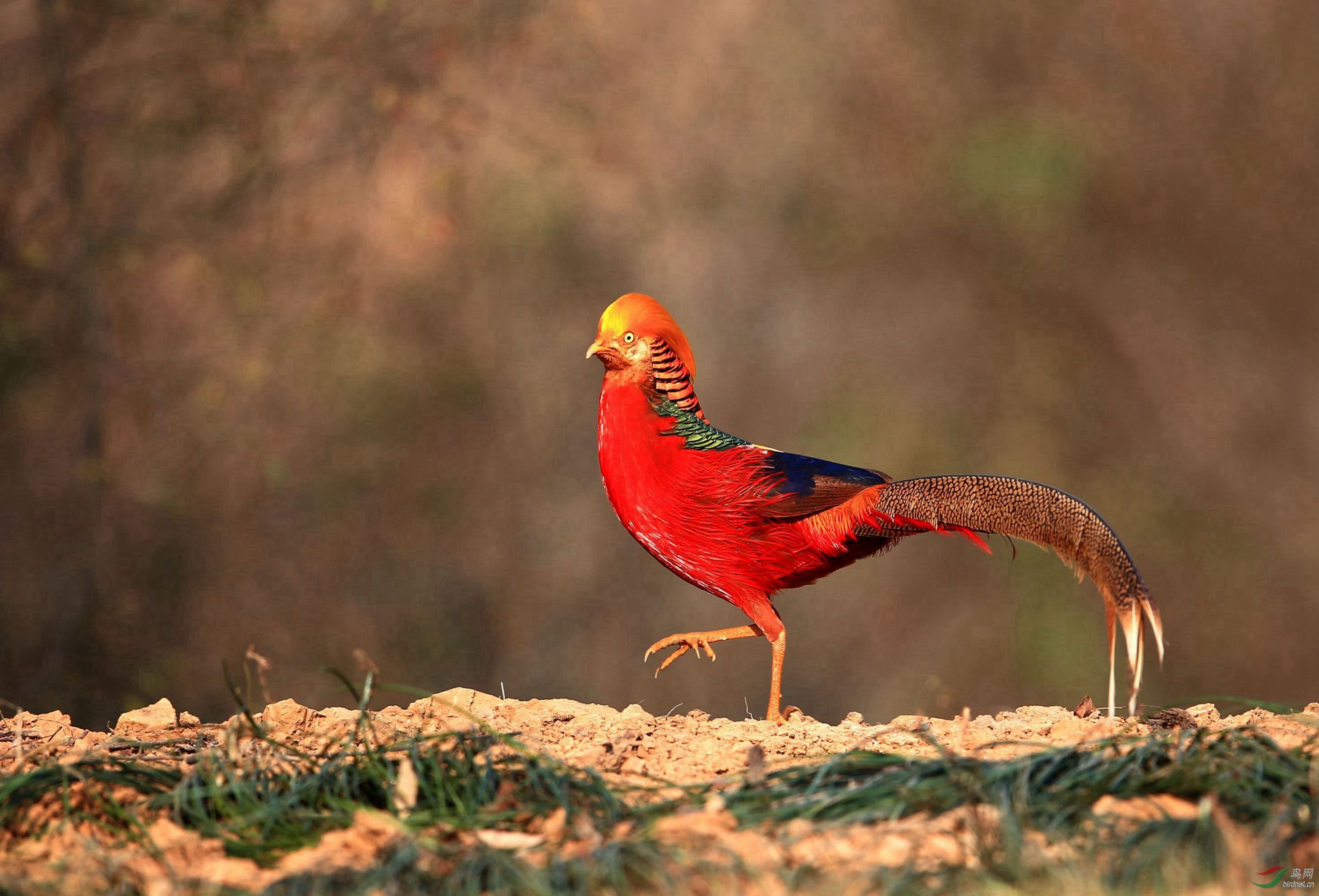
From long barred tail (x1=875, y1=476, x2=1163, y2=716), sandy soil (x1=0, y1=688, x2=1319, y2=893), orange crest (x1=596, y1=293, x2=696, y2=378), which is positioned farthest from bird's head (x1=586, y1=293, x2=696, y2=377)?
sandy soil (x1=0, y1=688, x2=1319, y2=893)

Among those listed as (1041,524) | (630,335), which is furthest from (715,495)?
(1041,524)

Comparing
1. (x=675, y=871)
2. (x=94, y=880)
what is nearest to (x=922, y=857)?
(x=675, y=871)

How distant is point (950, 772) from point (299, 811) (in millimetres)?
1435

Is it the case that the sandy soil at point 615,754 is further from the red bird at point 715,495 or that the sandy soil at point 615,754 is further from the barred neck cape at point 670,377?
the barred neck cape at point 670,377

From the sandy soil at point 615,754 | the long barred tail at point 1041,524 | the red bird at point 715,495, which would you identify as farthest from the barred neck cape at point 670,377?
the sandy soil at point 615,754

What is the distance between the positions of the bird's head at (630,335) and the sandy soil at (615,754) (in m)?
1.32

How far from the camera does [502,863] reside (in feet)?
7.16

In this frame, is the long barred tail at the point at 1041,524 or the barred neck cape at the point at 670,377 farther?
the barred neck cape at the point at 670,377

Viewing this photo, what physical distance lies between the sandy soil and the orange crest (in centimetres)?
142

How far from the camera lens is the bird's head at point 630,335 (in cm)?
455

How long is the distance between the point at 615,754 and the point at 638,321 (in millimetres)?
1892

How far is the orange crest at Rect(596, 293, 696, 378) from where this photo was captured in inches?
179

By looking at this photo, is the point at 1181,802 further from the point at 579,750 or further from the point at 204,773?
the point at 204,773

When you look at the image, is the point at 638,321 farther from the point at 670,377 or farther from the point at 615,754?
the point at 615,754
